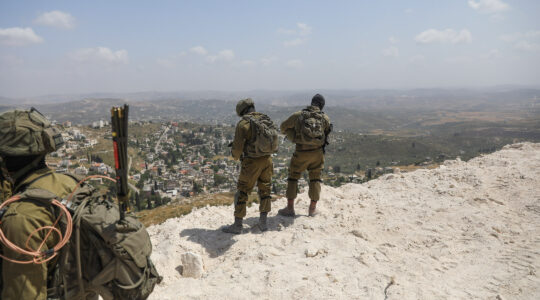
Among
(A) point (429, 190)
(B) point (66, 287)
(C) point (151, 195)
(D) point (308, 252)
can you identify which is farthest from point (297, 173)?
(C) point (151, 195)

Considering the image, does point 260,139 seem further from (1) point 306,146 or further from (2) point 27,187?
(2) point 27,187

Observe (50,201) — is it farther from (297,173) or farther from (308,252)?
(297,173)

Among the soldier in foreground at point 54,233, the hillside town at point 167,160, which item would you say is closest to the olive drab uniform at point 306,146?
the soldier in foreground at point 54,233

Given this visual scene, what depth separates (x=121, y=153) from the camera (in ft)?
8.66

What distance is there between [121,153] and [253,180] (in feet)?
13.2

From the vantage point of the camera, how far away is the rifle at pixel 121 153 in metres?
2.50

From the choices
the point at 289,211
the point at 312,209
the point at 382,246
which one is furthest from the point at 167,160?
the point at 382,246

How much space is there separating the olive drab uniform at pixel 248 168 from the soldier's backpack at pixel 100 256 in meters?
3.45

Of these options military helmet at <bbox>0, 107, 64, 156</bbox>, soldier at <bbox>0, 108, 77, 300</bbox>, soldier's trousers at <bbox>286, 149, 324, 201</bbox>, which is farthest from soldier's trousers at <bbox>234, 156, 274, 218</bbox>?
military helmet at <bbox>0, 107, 64, 156</bbox>

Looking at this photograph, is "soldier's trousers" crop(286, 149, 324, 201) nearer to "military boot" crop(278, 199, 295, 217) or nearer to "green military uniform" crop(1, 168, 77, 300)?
"military boot" crop(278, 199, 295, 217)

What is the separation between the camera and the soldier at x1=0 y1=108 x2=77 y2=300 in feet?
7.40

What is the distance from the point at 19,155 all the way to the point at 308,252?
15.0 feet

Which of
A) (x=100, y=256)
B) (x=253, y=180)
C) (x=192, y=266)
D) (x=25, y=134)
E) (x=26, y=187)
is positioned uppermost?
(x=25, y=134)

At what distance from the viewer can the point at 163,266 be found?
5.47 meters
